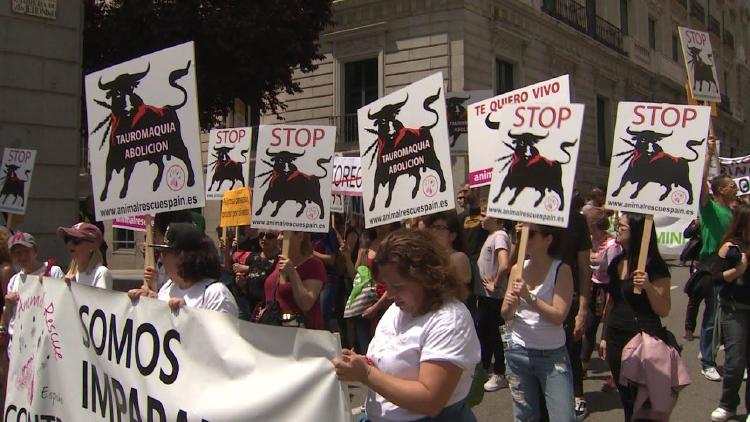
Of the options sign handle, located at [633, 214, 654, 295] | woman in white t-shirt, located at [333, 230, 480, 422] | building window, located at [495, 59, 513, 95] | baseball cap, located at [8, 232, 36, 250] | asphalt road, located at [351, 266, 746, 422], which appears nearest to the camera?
woman in white t-shirt, located at [333, 230, 480, 422]

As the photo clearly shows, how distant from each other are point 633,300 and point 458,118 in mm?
12254

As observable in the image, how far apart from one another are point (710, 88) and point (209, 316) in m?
6.42

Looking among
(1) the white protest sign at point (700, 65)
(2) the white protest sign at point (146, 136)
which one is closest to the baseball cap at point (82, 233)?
(2) the white protest sign at point (146, 136)

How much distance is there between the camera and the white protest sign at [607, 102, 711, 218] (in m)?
4.48

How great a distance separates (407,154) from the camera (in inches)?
201

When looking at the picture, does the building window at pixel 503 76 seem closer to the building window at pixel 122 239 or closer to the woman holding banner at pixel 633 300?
the building window at pixel 122 239

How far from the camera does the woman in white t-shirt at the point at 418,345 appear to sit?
257 centimetres

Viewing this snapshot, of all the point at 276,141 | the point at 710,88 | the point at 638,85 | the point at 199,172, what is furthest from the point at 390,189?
the point at 638,85

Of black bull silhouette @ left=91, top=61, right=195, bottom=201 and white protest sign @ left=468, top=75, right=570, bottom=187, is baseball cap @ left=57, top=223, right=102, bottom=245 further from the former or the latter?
white protest sign @ left=468, top=75, right=570, bottom=187

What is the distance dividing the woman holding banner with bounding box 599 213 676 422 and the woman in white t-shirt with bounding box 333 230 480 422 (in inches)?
74.5

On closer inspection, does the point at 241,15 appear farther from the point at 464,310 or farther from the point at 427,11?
the point at 464,310

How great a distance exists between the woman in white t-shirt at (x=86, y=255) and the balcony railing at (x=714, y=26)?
39.3 meters

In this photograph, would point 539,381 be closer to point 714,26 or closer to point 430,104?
point 430,104

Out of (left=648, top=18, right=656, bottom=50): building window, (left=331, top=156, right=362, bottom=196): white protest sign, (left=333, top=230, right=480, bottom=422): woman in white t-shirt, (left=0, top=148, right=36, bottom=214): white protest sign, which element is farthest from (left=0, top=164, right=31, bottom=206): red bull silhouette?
(left=648, top=18, right=656, bottom=50): building window
